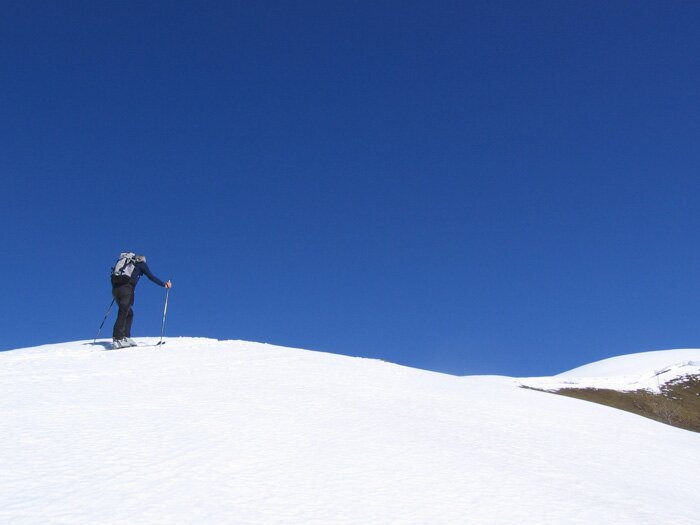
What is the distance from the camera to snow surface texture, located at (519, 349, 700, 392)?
→ 134 ft

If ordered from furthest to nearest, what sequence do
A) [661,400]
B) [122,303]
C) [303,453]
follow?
[661,400] < [122,303] < [303,453]

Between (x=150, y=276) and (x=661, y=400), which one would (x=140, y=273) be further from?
(x=661, y=400)

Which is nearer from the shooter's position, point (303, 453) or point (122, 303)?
point (303, 453)

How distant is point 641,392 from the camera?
39.6 m

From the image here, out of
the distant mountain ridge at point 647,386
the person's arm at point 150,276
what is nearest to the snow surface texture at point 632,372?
the distant mountain ridge at point 647,386

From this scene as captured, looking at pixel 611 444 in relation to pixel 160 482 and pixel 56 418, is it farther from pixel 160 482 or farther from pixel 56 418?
pixel 56 418

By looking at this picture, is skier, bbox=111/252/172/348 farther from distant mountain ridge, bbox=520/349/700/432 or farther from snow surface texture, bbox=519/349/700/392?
snow surface texture, bbox=519/349/700/392

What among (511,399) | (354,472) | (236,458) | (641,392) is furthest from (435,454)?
(641,392)

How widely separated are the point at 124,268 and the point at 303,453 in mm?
8659

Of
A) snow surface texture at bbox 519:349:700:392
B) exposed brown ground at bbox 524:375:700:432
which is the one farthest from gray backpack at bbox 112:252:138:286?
snow surface texture at bbox 519:349:700:392

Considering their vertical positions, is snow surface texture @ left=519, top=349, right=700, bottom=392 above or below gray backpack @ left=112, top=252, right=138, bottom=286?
above

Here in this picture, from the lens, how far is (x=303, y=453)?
5.42m

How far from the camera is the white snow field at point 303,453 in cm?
419

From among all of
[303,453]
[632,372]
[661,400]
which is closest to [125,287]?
[303,453]
